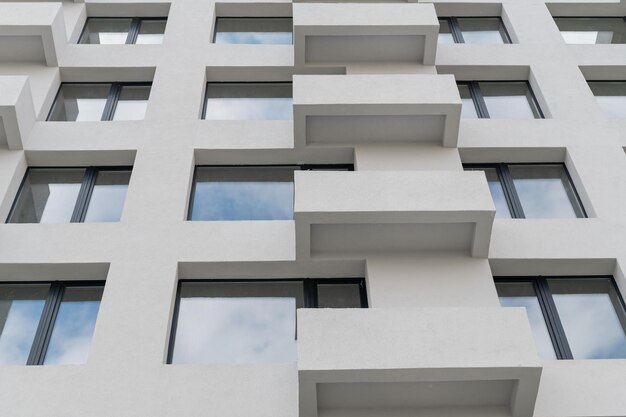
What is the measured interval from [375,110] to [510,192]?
10.1 feet

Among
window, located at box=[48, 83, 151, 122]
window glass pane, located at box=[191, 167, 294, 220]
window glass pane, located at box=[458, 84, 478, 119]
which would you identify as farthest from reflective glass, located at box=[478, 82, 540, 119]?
window, located at box=[48, 83, 151, 122]

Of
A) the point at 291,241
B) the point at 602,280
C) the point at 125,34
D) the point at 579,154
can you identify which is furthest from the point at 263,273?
the point at 125,34

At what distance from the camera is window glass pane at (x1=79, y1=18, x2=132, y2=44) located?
17.1 meters

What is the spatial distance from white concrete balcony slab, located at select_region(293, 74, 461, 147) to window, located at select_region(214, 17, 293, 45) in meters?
4.24

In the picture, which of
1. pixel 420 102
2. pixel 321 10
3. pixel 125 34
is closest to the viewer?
pixel 420 102

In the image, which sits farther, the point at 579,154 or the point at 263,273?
the point at 579,154

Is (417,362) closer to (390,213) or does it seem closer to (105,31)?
(390,213)

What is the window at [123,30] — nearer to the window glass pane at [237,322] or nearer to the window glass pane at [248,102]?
the window glass pane at [248,102]

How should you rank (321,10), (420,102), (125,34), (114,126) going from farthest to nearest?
(125,34), (321,10), (114,126), (420,102)

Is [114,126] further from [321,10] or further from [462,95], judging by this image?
[462,95]

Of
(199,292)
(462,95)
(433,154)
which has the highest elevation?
(462,95)

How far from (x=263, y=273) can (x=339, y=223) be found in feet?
5.50

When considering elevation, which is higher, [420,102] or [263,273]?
[420,102]

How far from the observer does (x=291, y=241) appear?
38.6 feet
